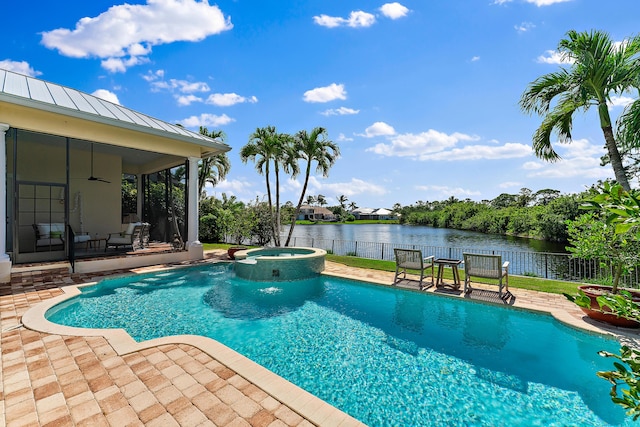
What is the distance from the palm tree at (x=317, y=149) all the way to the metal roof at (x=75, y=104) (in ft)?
16.5

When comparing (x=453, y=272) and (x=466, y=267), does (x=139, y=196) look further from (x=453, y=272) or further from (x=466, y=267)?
(x=466, y=267)

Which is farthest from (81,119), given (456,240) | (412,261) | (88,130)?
(456,240)

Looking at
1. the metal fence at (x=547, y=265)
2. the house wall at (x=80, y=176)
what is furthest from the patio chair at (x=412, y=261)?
the house wall at (x=80, y=176)

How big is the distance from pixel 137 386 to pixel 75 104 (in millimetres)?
8969

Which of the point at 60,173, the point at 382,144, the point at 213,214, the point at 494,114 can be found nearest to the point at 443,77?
the point at 494,114

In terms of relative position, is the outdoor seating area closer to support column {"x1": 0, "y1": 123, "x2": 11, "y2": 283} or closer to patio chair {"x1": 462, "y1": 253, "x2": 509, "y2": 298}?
patio chair {"x1": 462, "y1": 253, "x2": 509, "y2": 298}

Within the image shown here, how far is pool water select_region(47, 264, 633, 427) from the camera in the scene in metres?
3.38

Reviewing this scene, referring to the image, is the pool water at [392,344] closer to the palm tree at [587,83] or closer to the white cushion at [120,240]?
the white cushion at [120,240]

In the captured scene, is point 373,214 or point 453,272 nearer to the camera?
point 453,272

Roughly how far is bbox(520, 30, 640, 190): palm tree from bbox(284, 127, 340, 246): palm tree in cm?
906

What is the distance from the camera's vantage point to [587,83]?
671 cm

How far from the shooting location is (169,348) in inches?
159

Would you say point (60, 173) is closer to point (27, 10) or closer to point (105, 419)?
point (27, 10)

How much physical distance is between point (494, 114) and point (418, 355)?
1034 centimetres
